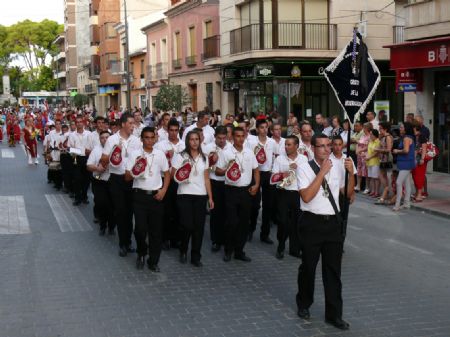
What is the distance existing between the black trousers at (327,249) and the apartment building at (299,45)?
20.7 m

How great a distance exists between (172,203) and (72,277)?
222cm

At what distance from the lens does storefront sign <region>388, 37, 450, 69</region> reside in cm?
1719

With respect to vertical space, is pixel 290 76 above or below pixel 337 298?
above

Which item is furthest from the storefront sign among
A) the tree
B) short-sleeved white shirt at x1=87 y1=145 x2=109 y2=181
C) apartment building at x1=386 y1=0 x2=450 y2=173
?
the tree

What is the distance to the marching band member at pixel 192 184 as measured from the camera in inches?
326

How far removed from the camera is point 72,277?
7.94m

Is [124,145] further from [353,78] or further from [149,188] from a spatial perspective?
[353,78]

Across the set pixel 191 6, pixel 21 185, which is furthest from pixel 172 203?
pixel 191 6

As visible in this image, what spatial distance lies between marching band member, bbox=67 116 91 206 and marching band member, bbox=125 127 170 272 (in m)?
5.71

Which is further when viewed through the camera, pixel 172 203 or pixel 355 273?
pixel 172 203

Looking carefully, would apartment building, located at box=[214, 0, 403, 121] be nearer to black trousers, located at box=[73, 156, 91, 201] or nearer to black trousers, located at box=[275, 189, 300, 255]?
black trousers, located at box=[73, 156, 91, 201]

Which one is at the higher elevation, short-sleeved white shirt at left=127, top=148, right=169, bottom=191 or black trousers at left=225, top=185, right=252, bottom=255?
short-sleeved white shirt at left=127, top=148, right=169, bottom=191

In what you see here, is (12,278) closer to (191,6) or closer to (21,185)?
(21,185)

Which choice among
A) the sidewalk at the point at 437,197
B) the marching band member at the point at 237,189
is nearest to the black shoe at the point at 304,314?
the marching band member at the point at 237,189
